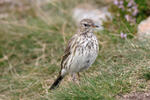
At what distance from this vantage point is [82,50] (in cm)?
545

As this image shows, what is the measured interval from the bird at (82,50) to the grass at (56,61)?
238 millimetres

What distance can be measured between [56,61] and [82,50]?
1.94 metres

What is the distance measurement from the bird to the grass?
0.78 feet

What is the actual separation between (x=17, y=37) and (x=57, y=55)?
1.80 meters

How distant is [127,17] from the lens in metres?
7.64

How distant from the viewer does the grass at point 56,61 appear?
4.81 m

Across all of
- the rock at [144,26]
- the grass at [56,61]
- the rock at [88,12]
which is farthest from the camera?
the rock at [88,12]

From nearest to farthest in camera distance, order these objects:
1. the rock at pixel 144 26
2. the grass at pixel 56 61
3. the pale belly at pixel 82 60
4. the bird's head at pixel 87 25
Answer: the grass at pixel 56 61 < the pale belly at pixel 82 60 < the bird's head at pixel 87 25 < the rock at pixel 144 26

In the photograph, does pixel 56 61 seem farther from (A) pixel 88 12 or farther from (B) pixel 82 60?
(A) pixel 88 12

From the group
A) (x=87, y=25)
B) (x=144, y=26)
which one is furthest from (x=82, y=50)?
(x=144, y=26)

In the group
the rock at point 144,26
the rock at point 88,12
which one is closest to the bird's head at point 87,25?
A: the rock at point 144,26

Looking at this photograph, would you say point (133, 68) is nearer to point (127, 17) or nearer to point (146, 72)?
point (146, 72)

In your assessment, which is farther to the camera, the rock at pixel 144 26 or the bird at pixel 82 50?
the rock at pixel 144 26

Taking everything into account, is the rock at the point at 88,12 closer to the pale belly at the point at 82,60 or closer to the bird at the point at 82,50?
the bird at the point at 82,50
